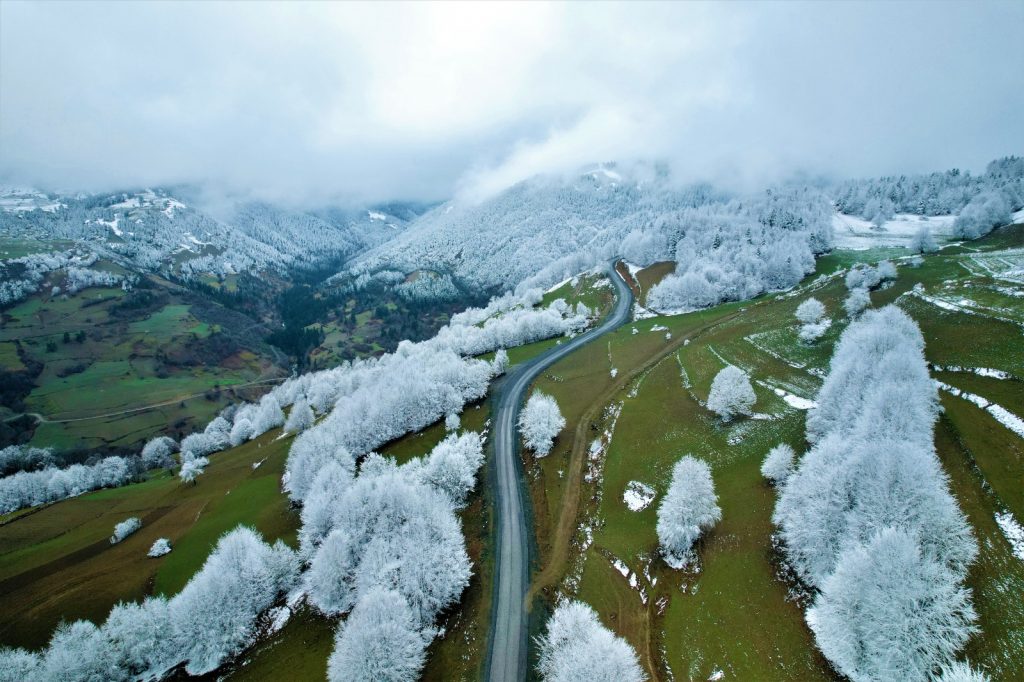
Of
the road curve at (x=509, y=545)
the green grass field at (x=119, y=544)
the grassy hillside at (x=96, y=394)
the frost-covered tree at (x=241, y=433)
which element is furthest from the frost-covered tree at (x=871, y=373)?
the grassy hillside at (x=96, y=394)

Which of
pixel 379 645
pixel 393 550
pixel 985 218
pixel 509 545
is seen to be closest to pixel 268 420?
pixel 393 550

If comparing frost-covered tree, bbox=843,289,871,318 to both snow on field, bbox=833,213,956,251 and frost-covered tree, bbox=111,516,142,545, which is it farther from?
frost-covered tree, bbox=111,516,142,545

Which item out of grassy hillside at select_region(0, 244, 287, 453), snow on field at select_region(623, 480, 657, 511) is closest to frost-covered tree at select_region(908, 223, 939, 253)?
snow on field at select_region(623, 480, 657, 511)

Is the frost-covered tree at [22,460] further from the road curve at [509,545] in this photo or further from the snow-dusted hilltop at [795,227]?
the snow-dusted hilltop at [795,227]

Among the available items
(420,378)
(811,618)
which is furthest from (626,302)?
(811,618)

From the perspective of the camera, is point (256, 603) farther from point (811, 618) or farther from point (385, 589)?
point (811, 618)
